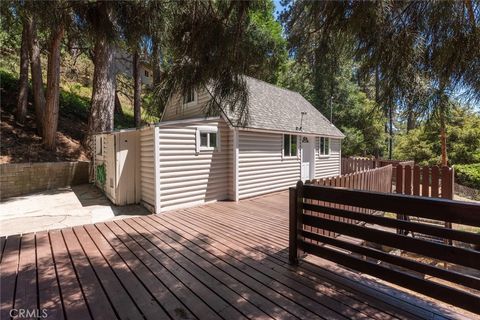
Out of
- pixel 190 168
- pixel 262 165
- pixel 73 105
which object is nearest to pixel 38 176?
pixel 190 168

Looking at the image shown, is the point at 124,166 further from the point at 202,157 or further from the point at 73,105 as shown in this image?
the point at 73,105

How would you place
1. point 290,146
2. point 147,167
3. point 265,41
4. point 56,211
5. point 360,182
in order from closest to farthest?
point 265,41 < point 360,182 < point 56,211 < point 147,167 < point 290,146

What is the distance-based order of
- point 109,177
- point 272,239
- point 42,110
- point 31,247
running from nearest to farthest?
1. point 31,247
2. point 272,239
3. point 109,177
4. point 42,110

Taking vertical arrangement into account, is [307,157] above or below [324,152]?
below

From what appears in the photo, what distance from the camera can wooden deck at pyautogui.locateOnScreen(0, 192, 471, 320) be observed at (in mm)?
2475

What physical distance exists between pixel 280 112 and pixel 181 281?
8626mm

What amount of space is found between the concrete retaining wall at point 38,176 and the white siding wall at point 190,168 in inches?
214

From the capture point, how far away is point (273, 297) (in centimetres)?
270

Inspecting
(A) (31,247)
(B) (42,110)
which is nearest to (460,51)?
(A) (31,247)

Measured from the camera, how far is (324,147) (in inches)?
481

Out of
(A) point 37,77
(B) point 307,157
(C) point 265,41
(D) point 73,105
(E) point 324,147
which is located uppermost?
(A) point 37,77

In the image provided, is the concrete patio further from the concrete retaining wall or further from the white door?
the white door

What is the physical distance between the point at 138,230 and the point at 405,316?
4.32 m

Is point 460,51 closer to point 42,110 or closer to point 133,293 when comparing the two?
point 133,293
